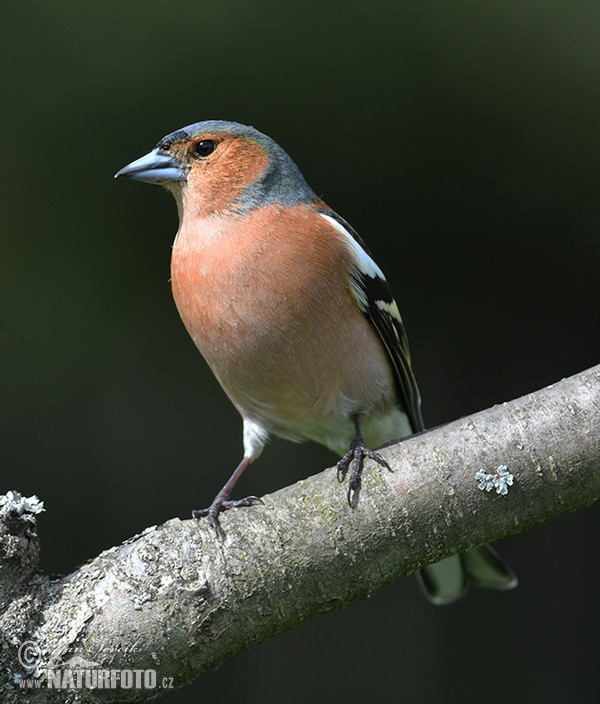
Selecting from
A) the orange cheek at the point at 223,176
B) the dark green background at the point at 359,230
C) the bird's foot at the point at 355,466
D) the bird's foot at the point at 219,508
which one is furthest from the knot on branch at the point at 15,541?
the dark green background at the point at 359,230

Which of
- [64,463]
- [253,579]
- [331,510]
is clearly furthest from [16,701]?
[64,463]

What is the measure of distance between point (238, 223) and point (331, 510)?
953 mm

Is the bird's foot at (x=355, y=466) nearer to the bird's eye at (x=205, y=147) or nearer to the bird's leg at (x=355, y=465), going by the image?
the bird's leg at (x=355, y=465)

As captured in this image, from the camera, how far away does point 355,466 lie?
1749mm

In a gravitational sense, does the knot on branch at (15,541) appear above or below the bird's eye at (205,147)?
below

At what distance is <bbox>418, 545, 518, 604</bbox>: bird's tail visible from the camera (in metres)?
2.54

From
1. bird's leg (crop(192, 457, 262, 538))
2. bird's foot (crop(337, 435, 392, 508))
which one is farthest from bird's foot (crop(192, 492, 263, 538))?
bird's foot (crop(337, 435, 392, 508))

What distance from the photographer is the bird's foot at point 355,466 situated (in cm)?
168

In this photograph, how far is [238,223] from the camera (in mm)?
2340

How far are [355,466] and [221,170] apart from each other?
3.58 ft

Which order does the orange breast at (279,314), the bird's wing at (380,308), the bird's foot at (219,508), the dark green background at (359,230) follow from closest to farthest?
the bird's foot at (219,508), the orange breast at (279,314), the bird's wing at (380,308), the dark green background at (359,230)

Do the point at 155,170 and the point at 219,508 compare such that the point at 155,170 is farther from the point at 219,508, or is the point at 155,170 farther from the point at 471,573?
the point at 471,573

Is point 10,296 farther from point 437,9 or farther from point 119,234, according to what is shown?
point 437,9

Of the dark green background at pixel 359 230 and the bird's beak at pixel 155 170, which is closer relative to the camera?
the bird's beak at pixel 155 170
